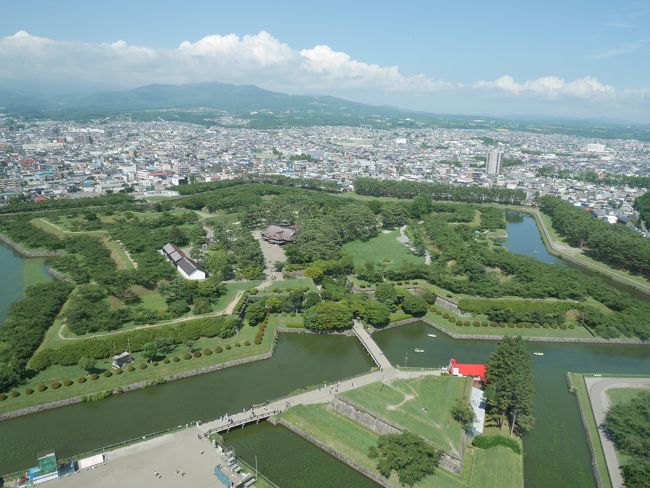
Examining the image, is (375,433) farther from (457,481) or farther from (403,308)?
(403,308)

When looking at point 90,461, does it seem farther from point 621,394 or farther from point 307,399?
point 621,394

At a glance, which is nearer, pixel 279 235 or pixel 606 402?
pixel 606 402

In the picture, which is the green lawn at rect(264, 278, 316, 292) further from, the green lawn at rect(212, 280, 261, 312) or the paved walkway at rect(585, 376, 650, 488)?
the paved walkway at rect(585, 376, 650, 488)

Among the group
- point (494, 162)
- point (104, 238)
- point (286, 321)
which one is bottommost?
point (286, 321)

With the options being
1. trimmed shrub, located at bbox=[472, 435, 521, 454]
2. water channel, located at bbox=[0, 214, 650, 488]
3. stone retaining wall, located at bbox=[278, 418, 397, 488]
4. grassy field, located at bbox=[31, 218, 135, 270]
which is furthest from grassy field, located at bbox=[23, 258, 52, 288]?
trimmed shrub, located at bbox=[472, 435, 521, 454]

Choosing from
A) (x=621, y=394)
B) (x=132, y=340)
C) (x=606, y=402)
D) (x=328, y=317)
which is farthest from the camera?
(x=328, y=317)

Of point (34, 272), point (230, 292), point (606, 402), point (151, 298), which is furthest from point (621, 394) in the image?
point (34, 272)
